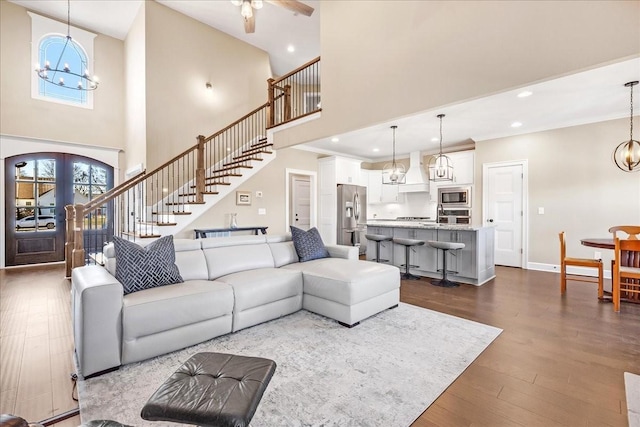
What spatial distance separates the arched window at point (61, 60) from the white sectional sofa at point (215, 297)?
18.3 ft

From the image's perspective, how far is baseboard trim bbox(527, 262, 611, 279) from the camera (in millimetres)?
4952

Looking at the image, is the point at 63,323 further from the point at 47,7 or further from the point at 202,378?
the point at 47,7

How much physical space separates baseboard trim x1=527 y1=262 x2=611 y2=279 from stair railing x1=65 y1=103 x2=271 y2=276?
5.66m

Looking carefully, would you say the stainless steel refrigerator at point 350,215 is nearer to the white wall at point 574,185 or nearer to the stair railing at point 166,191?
the stair railing at point 166,191

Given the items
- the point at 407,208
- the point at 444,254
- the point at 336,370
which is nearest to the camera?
the point at 336,370

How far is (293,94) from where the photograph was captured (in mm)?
8031

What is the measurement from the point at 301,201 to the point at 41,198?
5.51m

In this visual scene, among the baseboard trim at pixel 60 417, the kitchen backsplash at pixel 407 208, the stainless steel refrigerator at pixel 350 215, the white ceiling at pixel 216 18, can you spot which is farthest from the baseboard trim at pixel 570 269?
the baseboard trim at pixel 60 417

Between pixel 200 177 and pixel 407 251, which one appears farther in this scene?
pixel 200 177

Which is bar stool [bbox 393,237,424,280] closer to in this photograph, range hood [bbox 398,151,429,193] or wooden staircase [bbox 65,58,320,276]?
wooden staircase [bbox 65,58,320,276]

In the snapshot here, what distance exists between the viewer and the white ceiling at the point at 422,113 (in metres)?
3.78

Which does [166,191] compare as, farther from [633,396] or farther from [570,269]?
[570,269]

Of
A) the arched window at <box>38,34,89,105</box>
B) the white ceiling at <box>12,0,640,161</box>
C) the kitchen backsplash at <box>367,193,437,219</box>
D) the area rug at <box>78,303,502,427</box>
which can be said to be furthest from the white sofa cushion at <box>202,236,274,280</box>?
the arched window at <box>38,34,89,105</box>

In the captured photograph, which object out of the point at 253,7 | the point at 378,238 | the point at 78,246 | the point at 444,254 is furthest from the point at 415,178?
the point at 78,246
